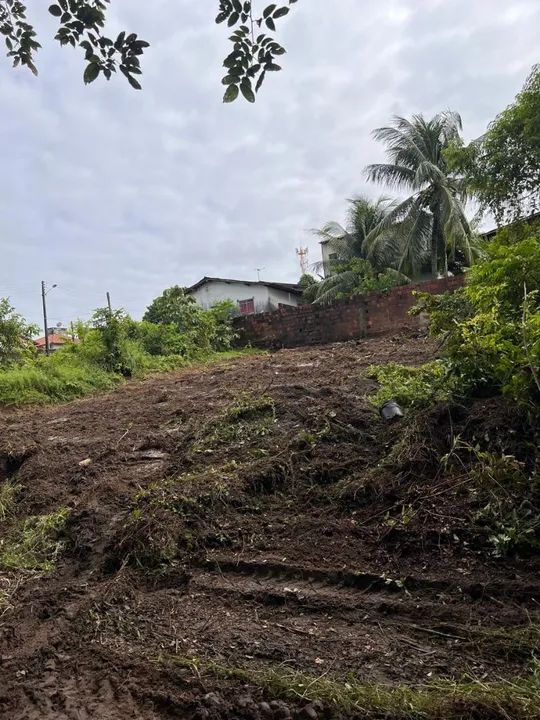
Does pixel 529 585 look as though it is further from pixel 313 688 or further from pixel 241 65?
pixel 241 65

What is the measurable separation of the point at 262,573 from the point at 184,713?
882mm

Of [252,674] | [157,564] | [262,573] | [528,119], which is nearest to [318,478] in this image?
[262,573]

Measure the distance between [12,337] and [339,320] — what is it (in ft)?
21.3

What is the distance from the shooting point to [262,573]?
2510mm

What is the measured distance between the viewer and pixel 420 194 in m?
16.7

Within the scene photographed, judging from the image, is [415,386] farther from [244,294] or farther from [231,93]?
[244,294]

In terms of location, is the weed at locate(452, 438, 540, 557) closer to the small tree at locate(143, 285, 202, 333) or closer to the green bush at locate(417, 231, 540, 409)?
the green bush at locate(417, 231, 540, 409)

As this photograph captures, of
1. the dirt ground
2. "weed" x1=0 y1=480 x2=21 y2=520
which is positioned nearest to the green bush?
the dirt ground

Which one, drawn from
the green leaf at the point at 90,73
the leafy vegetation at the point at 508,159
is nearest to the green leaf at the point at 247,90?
the green leaf at the point at 90,73

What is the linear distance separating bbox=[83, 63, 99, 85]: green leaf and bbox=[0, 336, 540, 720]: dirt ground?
2.22 metres

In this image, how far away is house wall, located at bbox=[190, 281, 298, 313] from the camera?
82.6 feet

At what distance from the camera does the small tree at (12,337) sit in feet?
30.3

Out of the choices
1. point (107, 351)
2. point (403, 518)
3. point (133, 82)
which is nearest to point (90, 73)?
point (133, 82)

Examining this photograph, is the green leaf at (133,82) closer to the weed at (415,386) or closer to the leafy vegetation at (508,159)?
the weed at (415,386)
